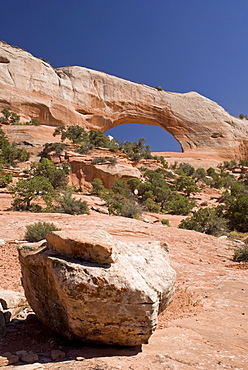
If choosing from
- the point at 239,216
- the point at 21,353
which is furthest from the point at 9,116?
the point at 21,353

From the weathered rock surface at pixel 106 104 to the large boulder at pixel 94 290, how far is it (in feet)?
127

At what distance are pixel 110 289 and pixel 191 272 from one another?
15.2ft

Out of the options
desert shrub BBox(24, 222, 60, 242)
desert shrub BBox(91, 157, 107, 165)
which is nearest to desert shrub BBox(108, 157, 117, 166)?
desert shrub BBox(91, 157, 107, 165)

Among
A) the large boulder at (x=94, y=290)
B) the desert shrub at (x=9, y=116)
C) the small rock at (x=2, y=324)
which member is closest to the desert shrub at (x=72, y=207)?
the small rock at (x=2, y=324)

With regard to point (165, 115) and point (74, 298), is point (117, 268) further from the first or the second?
point (165, 115)

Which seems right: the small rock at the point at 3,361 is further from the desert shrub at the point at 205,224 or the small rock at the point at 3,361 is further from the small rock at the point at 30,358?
the desert shrub at the point at 205,224

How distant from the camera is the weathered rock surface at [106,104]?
4012 centimetres

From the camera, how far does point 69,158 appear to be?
25391 millimetres

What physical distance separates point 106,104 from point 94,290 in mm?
45556

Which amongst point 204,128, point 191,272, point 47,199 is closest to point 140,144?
point 204,128

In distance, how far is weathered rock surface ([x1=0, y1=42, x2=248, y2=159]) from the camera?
4012 cm

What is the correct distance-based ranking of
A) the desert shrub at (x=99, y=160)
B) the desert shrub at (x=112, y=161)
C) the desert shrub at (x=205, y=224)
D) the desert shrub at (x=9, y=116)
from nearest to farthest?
the desert shrub at (x=205, y=224)
the desert shrub at (x=99, y=160)
the desert shrub at (x=112, y=161)
the desert shrub at (x=9, y=116)

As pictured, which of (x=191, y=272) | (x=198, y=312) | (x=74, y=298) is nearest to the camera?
(x=74, y=298)

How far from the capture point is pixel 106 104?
151 ft
